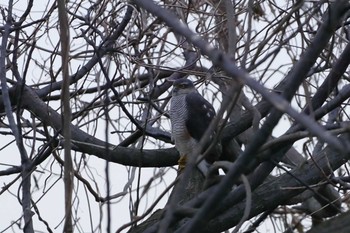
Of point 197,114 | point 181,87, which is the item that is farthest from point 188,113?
point 181,87

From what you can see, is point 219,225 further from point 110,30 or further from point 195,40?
point 195,40

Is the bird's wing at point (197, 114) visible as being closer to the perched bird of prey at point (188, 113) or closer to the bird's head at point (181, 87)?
the perched bird of prey at point (188, 113)

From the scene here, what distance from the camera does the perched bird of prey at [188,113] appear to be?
4473mm

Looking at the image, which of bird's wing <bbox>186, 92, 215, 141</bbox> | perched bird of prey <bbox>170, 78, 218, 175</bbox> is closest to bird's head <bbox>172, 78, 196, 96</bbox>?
perched bird of prey <bbox>170, 78, 218, 175</bbox>

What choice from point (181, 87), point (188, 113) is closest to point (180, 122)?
point (188, 113)

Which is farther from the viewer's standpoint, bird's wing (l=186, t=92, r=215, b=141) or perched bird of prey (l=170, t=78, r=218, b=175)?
bird's wing (l=186, t=92, r=215, b=141)

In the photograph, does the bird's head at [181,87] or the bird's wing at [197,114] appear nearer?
the bird's head at [181,87]

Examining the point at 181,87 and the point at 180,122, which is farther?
the point at 180,122

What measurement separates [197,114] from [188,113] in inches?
2.1

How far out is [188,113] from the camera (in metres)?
4.79

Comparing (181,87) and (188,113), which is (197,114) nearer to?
(188,113)

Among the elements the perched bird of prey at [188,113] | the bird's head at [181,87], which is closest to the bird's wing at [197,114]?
the perched bird of prey at [188,113]

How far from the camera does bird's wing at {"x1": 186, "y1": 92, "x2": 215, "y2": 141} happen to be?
4.71 metres

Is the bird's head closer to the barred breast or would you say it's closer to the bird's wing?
the barred breast
